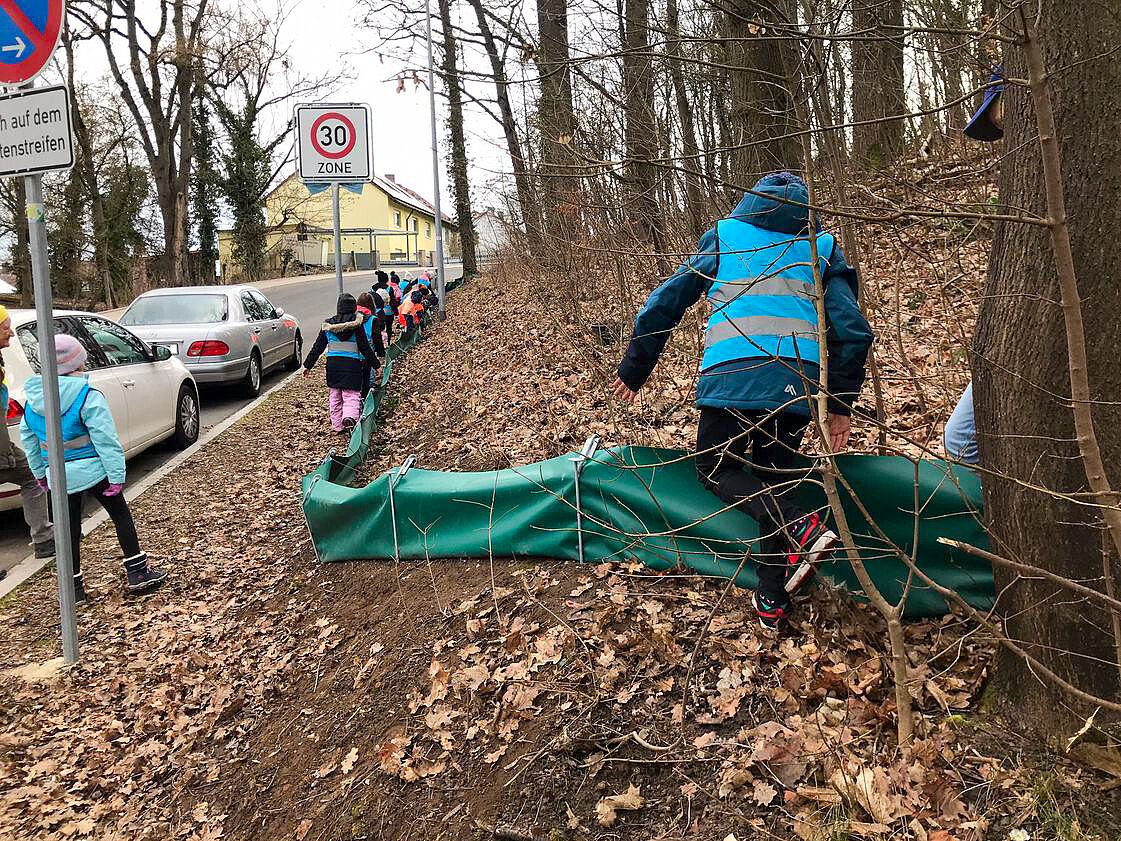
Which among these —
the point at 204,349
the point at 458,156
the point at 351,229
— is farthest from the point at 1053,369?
the point at 351,229

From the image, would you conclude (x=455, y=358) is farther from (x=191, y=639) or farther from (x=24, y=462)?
(x=191, y=639)

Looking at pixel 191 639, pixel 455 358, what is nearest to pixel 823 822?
pixel 191 639

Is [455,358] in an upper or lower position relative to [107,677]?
upper

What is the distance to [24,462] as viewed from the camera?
6035 millimetres

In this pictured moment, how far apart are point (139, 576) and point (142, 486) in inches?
95.8

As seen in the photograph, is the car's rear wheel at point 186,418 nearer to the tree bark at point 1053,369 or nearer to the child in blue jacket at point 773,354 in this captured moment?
the child in blue jacket at point 773,354

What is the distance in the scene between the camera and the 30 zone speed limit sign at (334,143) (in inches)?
339

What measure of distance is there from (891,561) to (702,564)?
2.81ft

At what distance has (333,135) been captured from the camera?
873cm

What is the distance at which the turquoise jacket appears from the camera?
524 centimetres

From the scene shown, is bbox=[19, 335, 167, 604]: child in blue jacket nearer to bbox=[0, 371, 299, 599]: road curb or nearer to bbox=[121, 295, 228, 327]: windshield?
bbox=[0, 371, 299, 599]: road curb

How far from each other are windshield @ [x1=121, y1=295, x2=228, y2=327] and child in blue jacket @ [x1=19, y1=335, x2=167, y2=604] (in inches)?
260

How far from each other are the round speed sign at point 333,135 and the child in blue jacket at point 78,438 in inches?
165

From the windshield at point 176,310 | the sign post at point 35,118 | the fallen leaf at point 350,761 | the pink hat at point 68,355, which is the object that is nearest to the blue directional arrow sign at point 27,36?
the sign post at point 35,118
